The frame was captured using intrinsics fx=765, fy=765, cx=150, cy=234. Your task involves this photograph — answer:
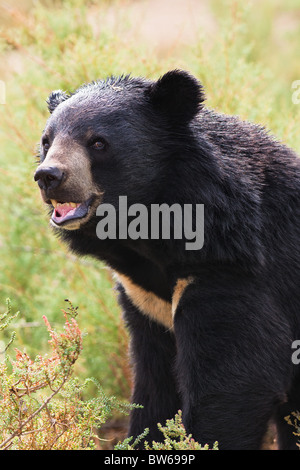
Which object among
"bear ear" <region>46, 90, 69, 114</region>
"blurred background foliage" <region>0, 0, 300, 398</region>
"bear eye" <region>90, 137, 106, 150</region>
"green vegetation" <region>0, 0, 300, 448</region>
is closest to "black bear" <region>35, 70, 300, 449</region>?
"bear eye" <region>90, 137, 106, 150</region>

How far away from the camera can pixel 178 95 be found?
3777 mm

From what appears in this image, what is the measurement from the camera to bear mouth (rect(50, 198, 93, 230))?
3.58 metres

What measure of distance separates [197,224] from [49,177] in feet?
2.52

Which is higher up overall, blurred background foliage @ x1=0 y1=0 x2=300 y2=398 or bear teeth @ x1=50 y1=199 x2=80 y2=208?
blurred background foliage @ x1=0 y1=0 x2=300 y2=398

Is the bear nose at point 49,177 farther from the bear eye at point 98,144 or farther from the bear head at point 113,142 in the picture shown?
the bear eye at point 98,144

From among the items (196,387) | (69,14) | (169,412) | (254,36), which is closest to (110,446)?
(169,412)

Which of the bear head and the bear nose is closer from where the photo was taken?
the bear nose

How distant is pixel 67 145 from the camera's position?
3.58m

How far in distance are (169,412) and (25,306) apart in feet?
9.72

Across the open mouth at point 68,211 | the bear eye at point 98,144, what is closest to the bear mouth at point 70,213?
the open mouth at point 68,211

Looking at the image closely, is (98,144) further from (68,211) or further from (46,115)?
(46,115)

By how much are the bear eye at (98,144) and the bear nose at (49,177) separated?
0.27 meters

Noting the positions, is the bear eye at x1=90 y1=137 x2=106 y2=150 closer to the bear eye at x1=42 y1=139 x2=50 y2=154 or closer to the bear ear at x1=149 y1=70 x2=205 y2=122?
the bear eye at x1=42 y1=139 x2=50 y2=154

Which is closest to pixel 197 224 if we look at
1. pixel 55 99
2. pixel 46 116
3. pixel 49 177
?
pixel 49 177
